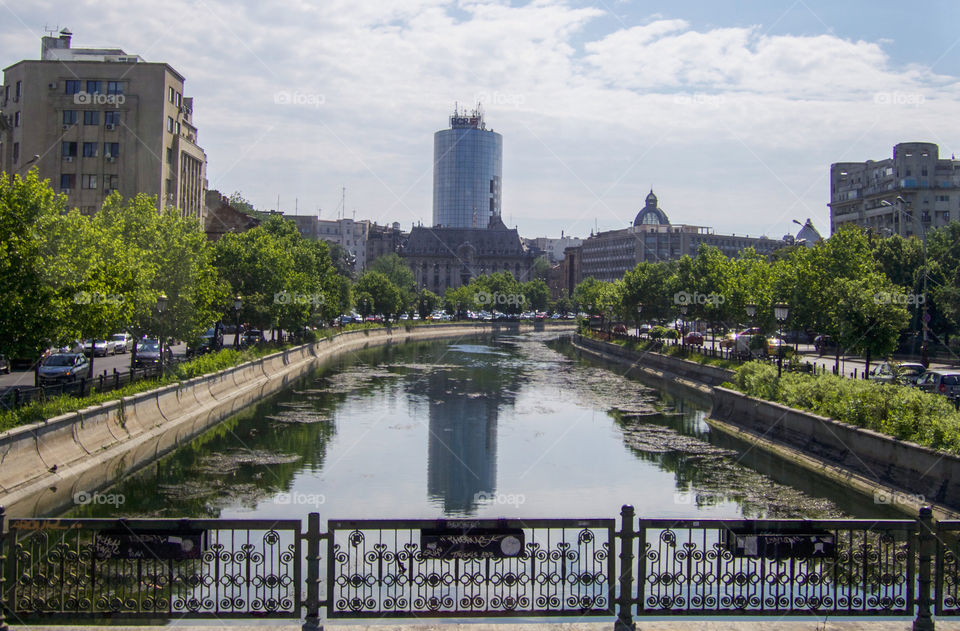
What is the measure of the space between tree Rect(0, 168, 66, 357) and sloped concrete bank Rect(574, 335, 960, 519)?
78.3 ft

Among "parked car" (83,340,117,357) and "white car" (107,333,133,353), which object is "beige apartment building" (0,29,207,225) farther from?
"parked car" (83,340,117,357)

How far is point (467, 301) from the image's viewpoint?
157 m

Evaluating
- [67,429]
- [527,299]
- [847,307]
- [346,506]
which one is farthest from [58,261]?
[527,299]

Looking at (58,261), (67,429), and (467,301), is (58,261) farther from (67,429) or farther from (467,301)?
(467,301)

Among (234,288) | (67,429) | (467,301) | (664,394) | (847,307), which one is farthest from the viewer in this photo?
(467,301)

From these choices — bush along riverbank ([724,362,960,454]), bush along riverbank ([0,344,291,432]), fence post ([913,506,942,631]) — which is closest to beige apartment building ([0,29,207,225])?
bush along riverbank ([0,344,291,432])

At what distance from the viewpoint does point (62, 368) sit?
36.7 meters

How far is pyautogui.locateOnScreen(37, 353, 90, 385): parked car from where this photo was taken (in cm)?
3553

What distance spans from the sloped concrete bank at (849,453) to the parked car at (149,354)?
28999mm

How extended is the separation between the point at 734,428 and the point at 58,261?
27.0m

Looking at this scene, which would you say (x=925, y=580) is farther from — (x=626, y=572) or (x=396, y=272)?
(x=396, y=272)

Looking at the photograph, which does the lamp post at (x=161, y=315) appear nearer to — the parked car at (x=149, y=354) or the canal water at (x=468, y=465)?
the canal water at (x=468, y=465)

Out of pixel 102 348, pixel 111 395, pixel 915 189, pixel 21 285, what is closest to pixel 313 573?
pixel 21 285

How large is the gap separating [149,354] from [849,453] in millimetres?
37172
